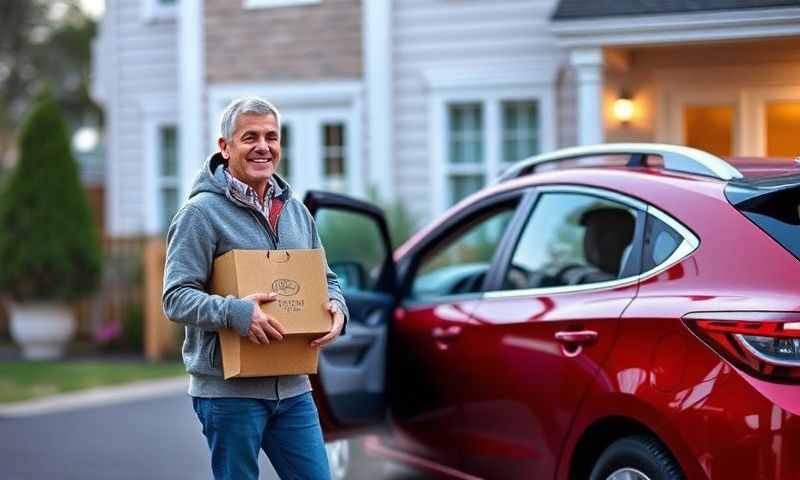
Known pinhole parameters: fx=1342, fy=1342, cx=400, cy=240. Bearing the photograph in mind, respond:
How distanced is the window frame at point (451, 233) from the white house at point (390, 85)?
599cm

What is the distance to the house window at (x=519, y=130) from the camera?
48.8 feet

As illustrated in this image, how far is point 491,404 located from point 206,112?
10981 mm

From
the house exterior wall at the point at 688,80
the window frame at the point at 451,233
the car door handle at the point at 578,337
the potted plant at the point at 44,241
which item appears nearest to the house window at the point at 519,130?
the house exterior wall at the point at 688,80

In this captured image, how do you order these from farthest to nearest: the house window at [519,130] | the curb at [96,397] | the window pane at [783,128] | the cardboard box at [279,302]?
the house window at [519,130], the curb at [96,397], the window pane at [783,128], the cardboard box at [279,302]

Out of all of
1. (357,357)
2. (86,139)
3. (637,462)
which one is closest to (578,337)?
(637,462)

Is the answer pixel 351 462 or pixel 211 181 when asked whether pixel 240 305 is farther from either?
pixel 351 462

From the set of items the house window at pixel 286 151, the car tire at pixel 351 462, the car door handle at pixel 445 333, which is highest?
the house window at pixel 286 151

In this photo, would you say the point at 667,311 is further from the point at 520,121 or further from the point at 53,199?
the point at 53,199

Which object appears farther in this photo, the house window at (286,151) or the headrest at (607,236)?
the house window at (286,151)

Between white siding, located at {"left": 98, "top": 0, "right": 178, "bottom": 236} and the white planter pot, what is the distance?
72.3 inches

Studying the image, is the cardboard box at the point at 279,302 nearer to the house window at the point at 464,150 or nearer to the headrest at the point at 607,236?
the headrest at the point at 607,236

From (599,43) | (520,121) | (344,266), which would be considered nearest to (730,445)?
(344,266)

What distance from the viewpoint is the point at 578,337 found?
202 inches

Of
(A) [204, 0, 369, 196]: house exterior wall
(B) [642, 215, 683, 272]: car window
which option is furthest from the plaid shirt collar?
(A) [204, 0, 369, 196]: house exterior wall
